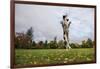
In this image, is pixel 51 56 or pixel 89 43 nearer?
pixel 51 56

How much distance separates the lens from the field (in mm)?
2149

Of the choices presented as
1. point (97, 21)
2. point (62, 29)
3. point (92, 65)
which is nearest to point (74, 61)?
point (92, 65)

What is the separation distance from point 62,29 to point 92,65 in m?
0.62

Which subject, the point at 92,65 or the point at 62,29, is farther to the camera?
the point at 92,65

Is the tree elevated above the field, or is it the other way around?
the tree

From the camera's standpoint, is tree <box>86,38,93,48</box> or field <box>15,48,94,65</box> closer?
field <box>15,48,94,65</box>

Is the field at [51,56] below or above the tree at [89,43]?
below

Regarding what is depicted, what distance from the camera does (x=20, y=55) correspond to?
7.02ft

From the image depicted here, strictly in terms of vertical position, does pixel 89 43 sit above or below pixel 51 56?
above

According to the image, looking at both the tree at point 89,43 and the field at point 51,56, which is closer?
the field at point 51,56

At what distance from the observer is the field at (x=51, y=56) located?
2.15 m

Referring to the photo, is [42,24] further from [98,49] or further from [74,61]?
[98,49]

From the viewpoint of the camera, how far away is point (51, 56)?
227 centimetres
